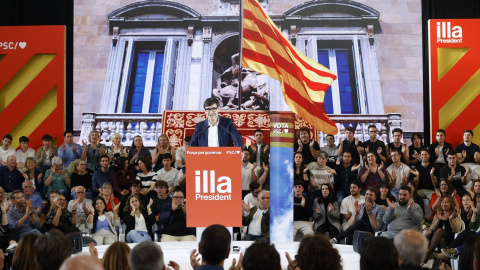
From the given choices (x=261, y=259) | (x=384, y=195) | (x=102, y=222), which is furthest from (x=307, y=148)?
(x=261, y=259)

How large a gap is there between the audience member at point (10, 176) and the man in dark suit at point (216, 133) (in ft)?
13.2

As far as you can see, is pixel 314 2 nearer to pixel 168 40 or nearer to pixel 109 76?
pixel 168 40

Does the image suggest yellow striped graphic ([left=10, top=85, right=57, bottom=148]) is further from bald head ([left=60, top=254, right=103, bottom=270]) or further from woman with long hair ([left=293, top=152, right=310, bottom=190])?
bald head ([left=60, top=254, right=103, bottom=270])

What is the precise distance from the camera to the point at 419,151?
370 inches

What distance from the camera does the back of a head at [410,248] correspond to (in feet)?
12.1

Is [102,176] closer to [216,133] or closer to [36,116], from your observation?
[36,116]

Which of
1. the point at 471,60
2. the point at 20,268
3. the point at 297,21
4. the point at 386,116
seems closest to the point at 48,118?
the point at 297,21

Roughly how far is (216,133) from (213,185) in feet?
1.66

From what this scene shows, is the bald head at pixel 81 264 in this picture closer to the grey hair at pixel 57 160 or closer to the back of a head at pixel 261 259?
the back of a head at pixel 261 259

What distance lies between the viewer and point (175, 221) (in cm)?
769

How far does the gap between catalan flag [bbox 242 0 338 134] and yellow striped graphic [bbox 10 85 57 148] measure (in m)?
4.03

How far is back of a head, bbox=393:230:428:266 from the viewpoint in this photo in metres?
3.68

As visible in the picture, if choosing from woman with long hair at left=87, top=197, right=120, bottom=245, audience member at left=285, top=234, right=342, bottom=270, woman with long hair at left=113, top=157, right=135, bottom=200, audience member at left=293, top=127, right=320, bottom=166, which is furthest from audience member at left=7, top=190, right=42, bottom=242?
audience member at left=285, top=234, right=342, bottom=270

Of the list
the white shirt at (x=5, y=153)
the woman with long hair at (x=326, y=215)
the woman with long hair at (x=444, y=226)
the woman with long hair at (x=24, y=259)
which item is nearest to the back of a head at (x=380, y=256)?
the woman with long hair at (x=24, y=259)
